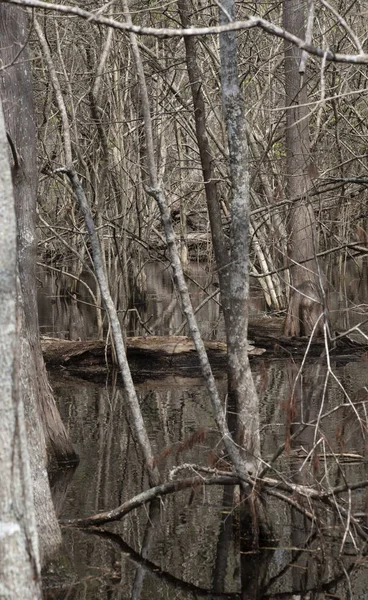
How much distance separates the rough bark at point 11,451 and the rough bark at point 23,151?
12.4ft

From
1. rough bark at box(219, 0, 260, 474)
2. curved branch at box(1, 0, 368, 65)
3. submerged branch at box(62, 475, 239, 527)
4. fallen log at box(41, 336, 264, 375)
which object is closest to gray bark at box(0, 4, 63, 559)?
submerged branch at box(62, 475, 239, 527)

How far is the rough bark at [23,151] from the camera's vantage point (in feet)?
25.3

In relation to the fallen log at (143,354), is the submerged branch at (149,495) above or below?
below

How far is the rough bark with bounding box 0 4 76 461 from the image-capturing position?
7719 millimetres

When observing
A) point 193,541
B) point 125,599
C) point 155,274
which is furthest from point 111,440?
point 155,274

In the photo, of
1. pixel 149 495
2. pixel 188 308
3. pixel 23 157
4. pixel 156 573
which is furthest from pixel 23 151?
pixel 156 573

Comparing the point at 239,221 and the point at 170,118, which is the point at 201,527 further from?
the point at 170,118

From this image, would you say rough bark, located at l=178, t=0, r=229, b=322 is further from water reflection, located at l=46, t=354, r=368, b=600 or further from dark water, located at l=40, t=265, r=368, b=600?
water reflection, located at l=46, t=354, r=368, b=600

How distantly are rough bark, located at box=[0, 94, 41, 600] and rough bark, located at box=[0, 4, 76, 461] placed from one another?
377 cm

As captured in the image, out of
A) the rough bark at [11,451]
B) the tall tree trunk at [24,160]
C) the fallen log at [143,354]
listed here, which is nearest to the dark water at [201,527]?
the tall tree trunk at [24,160]

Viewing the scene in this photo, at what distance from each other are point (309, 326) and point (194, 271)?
14290 mm

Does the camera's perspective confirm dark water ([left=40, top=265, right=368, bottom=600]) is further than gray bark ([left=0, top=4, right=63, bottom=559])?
No

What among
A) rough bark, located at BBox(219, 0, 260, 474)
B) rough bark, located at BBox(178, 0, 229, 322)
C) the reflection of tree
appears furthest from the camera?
rough bark, located at BBox(178, 0, 229, 322)

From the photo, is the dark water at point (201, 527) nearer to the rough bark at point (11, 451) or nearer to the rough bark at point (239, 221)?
the rough bark at point (239, 221)
